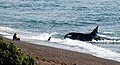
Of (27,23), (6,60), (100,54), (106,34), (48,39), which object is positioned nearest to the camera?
(6,60)

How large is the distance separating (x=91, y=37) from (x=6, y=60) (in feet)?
84.1

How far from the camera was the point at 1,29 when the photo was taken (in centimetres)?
3703

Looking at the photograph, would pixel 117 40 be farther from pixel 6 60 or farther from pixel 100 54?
pixel 6 60

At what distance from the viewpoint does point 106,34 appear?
131 ft

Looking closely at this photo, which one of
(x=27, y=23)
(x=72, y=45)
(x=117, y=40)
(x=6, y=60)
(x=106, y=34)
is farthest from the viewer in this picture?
(x=27, y=23)

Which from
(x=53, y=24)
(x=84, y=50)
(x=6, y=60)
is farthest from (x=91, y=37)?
(x=6, y=60)

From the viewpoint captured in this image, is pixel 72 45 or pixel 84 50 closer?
pixel 84 50

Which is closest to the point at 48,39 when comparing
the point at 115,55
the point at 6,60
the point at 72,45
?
the point at 72,45

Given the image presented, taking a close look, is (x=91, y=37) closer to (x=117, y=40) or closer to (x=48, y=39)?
(x=117, y=40)

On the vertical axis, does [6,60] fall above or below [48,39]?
above

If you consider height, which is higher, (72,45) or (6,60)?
(6,60)

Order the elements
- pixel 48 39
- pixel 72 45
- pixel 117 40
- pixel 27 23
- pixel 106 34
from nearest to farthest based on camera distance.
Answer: pixel 72 45, pixel 48 39, pixel 117 40, pixel 106 34, pixel 27 23

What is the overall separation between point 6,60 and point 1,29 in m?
26.8

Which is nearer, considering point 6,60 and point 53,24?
point 6,60
